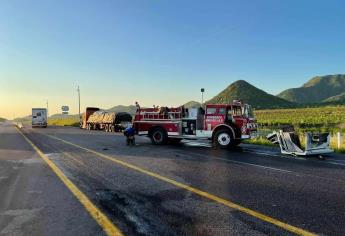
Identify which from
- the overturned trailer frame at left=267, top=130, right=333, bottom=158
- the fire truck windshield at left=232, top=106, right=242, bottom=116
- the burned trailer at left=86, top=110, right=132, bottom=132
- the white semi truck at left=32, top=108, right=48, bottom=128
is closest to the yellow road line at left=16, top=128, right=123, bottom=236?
the overturned trailer frame at left=267, top=130, right=333, bottom=158

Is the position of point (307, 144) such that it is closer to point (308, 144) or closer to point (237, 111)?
point (308, 144)

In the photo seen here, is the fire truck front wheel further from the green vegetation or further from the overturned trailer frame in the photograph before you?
the overturned trailer frame

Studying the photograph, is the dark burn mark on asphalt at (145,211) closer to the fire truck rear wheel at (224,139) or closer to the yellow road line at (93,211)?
the yellow road line at (93,211)

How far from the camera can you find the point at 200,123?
21.0 m

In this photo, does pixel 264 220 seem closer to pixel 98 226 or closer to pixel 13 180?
pixel 98 226

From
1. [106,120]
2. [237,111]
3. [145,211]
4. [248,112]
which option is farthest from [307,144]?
[106,120]

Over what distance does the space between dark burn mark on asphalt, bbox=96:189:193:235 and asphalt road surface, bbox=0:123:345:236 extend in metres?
0.02

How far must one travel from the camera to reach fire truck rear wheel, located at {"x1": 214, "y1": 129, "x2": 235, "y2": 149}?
1967 cm

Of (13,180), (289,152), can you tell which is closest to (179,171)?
(13,180)

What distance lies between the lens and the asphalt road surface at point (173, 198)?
5848 mm

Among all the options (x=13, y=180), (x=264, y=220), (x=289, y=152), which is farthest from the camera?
(x=289, y=152)

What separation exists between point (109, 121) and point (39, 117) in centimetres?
2456

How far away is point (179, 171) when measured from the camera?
38.0ft

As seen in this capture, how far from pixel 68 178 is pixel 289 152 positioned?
9641mm
